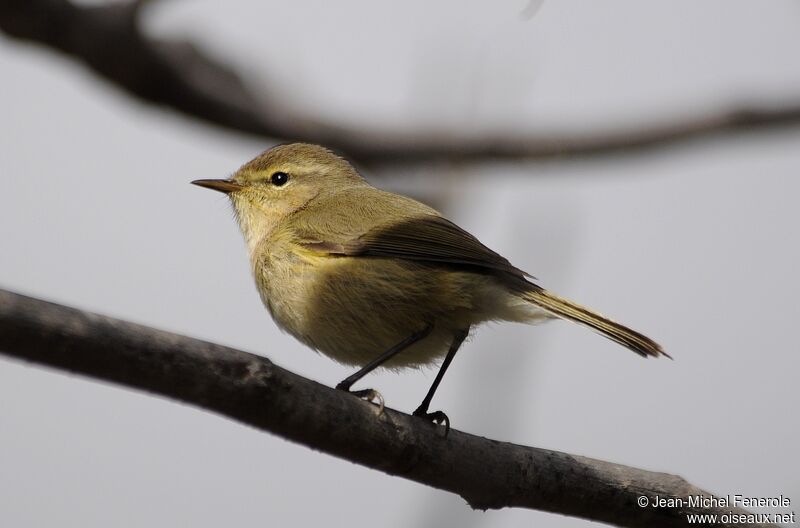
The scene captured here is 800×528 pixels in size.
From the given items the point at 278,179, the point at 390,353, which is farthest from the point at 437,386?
the point at 278,179

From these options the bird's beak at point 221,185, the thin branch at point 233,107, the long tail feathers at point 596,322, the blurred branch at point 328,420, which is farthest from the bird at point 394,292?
the thin branch at point 233,107

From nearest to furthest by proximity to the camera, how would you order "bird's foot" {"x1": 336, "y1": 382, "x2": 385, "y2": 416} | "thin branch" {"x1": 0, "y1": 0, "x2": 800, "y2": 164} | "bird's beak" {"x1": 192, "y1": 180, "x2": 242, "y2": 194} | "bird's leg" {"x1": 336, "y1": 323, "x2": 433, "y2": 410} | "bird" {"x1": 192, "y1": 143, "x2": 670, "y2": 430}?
1. "bird's foot" {"x1": 336, "y1": 382, "x2": 385, "y2": 416}
2. "bird's leg" {"x1": 336, "y1": 323, "x2": 433, "y2": 410}
3. "bird" {"x1": 192, "y1": 143, "x2": 670, "y2": 430}
4. "thin branch" {"x1": 0, "y1": 0, "x2": 800, "y2": 164}
5. "bird's beak" {"x1": 192, "y1": 180, "x2": 242, "y2": 194}

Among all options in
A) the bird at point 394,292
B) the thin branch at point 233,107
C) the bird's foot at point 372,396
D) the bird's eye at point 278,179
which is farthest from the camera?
the bird's eye at point 278,179

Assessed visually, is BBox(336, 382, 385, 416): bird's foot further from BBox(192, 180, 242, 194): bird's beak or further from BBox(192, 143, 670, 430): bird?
BBox(192, 180, 242, 194): bird's beak

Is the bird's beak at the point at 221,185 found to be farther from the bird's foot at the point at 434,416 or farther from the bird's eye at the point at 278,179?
the bird's foot at the point at 434,416

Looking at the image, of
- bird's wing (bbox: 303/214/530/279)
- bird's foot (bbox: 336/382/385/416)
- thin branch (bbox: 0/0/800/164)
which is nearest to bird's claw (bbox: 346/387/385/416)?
bird's foot (bbox: 336/382/385/416)
